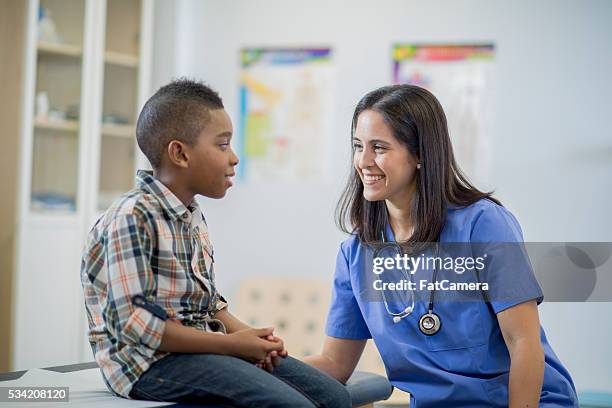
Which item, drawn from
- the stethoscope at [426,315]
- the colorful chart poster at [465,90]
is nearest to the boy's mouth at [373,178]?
the stethoscope at [426,315]

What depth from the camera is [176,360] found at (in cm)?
131

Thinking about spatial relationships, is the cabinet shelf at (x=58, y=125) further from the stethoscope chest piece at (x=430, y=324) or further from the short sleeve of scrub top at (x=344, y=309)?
the stethoscope chest piece at (x=430, y=324)

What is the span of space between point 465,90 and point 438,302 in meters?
2.08

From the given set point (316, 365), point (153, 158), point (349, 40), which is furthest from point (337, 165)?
point (153, 158)

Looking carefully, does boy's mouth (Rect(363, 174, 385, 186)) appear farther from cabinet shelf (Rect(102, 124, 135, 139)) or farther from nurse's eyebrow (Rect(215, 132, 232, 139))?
cabinet shelf (Rect(102, 124, 135, 139))

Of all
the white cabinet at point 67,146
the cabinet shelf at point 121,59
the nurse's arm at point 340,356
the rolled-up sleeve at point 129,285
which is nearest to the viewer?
the rolled-up sleeve at point 129,285

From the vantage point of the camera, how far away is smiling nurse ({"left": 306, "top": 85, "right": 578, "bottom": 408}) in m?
1.59

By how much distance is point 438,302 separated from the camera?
1.68 m

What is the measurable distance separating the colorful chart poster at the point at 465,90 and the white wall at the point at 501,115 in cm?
4

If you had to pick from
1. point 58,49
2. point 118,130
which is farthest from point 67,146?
point 58,49

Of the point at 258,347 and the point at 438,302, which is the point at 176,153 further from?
the point at 438,302

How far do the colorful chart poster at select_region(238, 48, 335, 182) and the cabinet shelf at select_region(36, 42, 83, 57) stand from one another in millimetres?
803

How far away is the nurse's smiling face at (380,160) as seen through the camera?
5.58 ft

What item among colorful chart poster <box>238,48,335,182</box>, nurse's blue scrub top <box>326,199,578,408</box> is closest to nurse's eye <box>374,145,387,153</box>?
nurse's blue scrub top <box>326,199,578,408</box>
